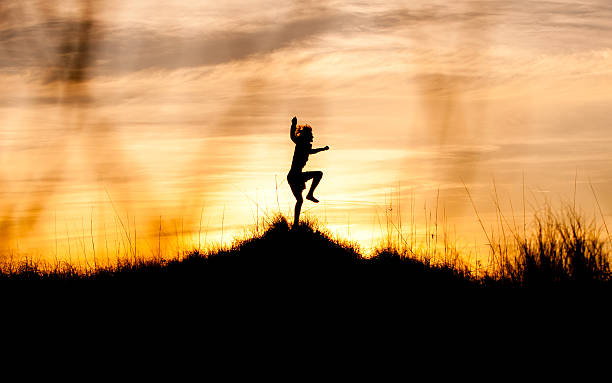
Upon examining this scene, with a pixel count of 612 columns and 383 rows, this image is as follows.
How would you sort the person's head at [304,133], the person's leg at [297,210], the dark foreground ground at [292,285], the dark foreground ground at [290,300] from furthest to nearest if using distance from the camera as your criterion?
the person's leg at [297,210] < the person's head at [304,133] < the dark foreground ground at [292,285] < the dark foreground ground at [290,300]

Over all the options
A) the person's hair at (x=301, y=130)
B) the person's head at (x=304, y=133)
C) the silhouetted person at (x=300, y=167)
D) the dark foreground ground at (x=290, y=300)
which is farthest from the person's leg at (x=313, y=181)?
the dark foreground ground at (x=290, y=300)

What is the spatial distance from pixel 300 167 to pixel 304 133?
0.68 metres

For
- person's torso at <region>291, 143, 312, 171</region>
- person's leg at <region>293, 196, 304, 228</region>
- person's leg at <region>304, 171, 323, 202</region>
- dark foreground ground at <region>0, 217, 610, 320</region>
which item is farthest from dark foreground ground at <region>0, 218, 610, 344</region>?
person's torso at <region>291, 143, 312, 171</region>

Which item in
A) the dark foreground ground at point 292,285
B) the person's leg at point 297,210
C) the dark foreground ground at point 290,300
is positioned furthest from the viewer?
the person's leg at point 297,210

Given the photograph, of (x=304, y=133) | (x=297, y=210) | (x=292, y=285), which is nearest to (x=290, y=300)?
(x=292, y=285)

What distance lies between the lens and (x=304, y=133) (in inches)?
485

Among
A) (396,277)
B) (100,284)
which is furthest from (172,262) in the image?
(396,277)

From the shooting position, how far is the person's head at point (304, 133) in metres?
12.3

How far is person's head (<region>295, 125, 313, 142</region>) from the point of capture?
12.3 meters

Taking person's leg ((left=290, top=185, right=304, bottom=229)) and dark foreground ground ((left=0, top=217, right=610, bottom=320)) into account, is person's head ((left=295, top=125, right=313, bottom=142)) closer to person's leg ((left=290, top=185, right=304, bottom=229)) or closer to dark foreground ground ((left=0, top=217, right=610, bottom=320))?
person's leg ((left=290, top=185, right=304, bottom=229))

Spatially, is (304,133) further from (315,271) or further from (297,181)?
(315,271)

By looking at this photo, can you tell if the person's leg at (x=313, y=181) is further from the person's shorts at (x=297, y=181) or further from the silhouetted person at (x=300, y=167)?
the person's shorts at (x=297, y=181)

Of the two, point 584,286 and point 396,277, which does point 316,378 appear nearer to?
point 584,286

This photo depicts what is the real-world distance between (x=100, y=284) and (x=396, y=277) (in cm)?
483
